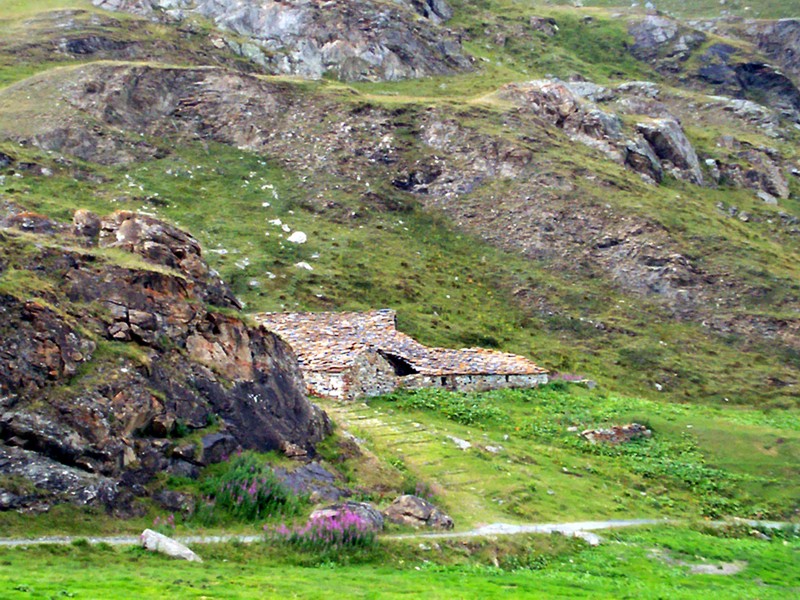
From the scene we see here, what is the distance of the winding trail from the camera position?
1772 cm

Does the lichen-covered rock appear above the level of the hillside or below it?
below

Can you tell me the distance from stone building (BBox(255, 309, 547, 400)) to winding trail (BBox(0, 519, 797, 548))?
14.1 metres

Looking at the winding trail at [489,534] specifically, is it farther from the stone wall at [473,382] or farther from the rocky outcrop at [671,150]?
the rocky outcrop at [671,150]

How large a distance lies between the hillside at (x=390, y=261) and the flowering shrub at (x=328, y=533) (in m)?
0.49

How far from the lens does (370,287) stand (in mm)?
54750

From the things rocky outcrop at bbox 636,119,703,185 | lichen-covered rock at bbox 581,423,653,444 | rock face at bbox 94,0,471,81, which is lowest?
lichen-covered rock at bbox 581,423,653,444

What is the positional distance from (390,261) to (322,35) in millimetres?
42928

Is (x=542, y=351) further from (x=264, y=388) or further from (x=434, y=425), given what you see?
(x=264, y=388)

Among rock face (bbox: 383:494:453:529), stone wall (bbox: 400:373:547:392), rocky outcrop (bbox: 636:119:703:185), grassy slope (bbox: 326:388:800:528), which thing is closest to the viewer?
rock face (bbox: 383:494:453:529)

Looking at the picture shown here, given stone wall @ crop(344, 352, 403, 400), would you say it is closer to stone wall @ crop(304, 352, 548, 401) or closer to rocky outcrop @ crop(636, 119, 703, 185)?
stone wall @ crop(304, 352, 548, 401)

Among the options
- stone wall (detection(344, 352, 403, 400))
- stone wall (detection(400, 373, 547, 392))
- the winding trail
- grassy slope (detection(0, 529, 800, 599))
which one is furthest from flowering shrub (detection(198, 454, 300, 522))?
stone wall (detection(400, 373, 547, 392))

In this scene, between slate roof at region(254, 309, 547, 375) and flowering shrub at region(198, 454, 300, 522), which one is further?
slate roof at region(254, 309, 547, 375)

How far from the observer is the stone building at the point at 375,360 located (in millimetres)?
38875

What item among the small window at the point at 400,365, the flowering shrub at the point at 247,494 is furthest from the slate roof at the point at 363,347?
the flowering shrub at the point at 247,494
